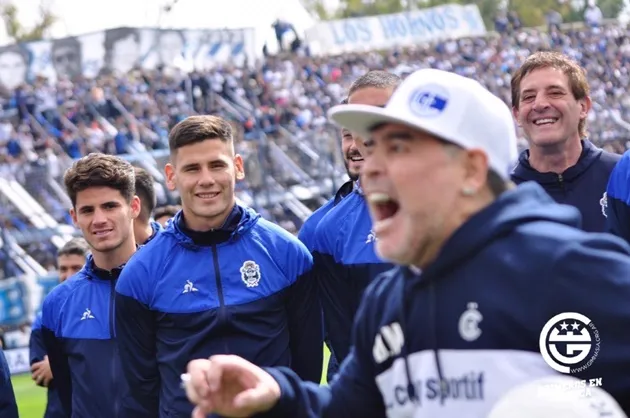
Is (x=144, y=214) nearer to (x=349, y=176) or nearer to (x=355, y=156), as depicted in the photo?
(x=349, y=176)

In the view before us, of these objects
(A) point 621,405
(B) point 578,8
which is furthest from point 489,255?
(B) point 578,8

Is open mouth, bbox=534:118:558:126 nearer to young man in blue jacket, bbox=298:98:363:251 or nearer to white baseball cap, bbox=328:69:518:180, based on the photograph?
young man in blue jacket, bbox=298:98:363:251

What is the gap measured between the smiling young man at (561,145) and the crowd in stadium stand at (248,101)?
16696 millimetres

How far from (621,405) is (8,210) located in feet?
66.1

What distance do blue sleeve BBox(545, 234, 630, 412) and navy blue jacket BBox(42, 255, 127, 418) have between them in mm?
4054

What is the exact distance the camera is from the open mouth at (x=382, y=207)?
316cm

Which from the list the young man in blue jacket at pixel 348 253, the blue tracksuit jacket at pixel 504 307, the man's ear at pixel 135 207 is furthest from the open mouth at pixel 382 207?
the man's ear at pixel 135 207

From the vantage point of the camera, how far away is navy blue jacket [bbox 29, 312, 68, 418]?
7.69 meters

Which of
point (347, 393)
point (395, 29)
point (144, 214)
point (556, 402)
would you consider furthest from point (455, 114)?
point (395, 29)

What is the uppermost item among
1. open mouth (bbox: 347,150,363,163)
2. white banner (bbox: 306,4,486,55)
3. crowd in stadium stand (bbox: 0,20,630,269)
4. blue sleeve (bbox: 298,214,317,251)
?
white banner (bbox: 306,4,486,55)

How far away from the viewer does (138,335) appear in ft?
19.9

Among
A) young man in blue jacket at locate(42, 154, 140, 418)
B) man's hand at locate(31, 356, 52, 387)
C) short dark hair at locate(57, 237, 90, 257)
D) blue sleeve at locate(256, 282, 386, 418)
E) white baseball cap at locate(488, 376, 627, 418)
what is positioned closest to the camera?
white baseball cap at locate(488, 376, 627, 418)

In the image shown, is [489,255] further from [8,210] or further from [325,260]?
[8,210]

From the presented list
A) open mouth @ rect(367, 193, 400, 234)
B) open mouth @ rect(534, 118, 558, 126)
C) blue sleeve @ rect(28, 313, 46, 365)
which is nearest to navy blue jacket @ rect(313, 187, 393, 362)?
open mouth @ rect(534, 118, 558, 126)
